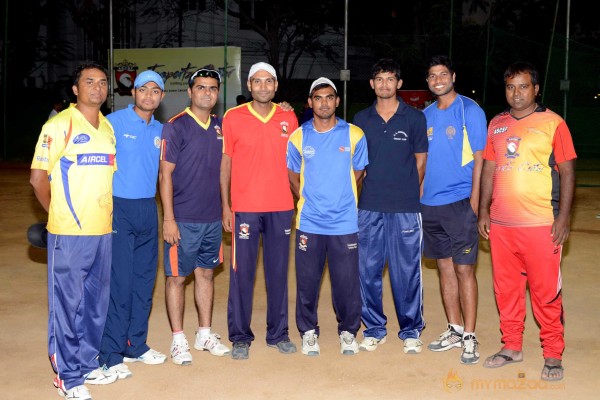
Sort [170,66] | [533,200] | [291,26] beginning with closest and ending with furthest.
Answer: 1. [533,200]
2. [170,66]
3. [291,26]

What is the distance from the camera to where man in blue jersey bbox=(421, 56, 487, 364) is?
5762mm

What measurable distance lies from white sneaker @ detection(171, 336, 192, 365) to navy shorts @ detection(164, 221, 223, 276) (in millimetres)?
508

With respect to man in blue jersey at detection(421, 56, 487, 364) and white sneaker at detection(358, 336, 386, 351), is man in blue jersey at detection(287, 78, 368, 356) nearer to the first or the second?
white sneaker at detection(358, 336, 386, 351)

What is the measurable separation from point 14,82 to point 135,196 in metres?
22.2

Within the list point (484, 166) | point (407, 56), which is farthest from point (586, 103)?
point (484, 166)

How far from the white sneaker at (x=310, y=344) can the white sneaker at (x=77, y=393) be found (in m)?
1.69

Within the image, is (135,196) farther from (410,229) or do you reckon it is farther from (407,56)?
(407,56)

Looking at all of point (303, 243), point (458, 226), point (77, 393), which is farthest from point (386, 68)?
point (77, 393)

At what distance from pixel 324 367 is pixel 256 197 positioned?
1.34 m

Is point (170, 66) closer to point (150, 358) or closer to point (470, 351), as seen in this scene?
point (150, 358)

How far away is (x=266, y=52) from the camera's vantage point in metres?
20.2

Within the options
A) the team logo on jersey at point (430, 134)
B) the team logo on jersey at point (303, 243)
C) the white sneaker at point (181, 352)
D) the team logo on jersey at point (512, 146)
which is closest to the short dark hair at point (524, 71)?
the team logo on jersey at point (512, 146)

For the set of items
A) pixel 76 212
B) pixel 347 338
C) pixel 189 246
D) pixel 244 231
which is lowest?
pixel 347 338

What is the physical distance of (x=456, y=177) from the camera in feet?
19.0
